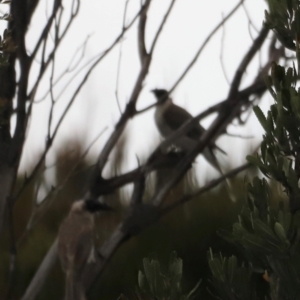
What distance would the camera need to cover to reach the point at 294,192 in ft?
4.72

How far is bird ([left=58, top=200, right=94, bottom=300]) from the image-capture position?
2775mm

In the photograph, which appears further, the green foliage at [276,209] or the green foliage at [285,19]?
the green foliage at [285,19]

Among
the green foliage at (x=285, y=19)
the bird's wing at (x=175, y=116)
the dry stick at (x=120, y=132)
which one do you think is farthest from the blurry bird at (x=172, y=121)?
the green foliage at (x=285, y=19)

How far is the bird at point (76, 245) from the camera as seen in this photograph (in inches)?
109

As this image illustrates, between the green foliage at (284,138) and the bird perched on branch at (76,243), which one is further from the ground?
the green foliage at (284,138)

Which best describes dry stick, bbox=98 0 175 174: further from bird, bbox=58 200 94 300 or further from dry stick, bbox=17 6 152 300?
bird, bbox=58 200 94 300

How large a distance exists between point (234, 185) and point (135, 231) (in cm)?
291

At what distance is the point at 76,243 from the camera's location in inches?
131

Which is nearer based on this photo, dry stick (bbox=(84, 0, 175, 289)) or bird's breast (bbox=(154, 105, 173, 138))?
dry stick (bbox=(84, 0, 175, 289))

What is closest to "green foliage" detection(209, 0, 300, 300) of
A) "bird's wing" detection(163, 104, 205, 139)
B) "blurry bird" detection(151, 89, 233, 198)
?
"blurry bird" detection(151, 89, 233, 198)

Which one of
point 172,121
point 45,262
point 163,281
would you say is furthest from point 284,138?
point 172,121

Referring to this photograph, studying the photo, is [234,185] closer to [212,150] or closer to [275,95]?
[212,150]

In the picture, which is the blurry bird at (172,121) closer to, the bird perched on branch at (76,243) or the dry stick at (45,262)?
the bird perched on branch at (76,243)

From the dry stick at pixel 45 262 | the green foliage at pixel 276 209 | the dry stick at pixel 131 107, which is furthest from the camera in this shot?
the dry stick at pixel 131 107
